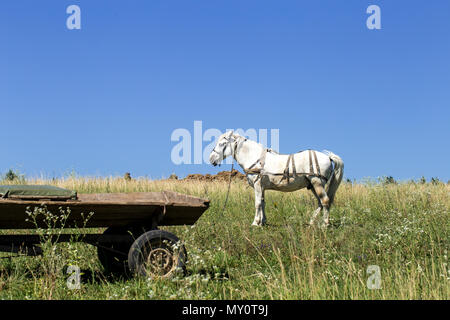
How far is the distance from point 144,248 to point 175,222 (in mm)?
959

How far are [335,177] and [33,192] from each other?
28.6ft

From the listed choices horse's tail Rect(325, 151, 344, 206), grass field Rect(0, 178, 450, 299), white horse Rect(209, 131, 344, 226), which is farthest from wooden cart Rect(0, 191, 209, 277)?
horse's tail Rect(325, 151, 344, 206)

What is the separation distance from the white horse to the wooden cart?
5783 mm

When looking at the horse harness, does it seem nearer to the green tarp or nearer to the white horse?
the white horse

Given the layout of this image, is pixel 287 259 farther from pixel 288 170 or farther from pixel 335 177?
pixel 335 177

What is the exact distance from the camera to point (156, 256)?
670 centimetres

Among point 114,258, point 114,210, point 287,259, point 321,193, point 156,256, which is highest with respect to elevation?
point 321,193

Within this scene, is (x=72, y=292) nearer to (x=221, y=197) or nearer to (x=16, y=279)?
(x=16, y=279)

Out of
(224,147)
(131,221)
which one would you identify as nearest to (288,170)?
(224,147)

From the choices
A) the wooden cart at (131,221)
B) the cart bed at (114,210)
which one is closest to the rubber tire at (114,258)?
the wooden cart at (131,221)

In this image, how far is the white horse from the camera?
12719 millimetres

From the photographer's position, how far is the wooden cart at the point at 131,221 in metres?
6.24
